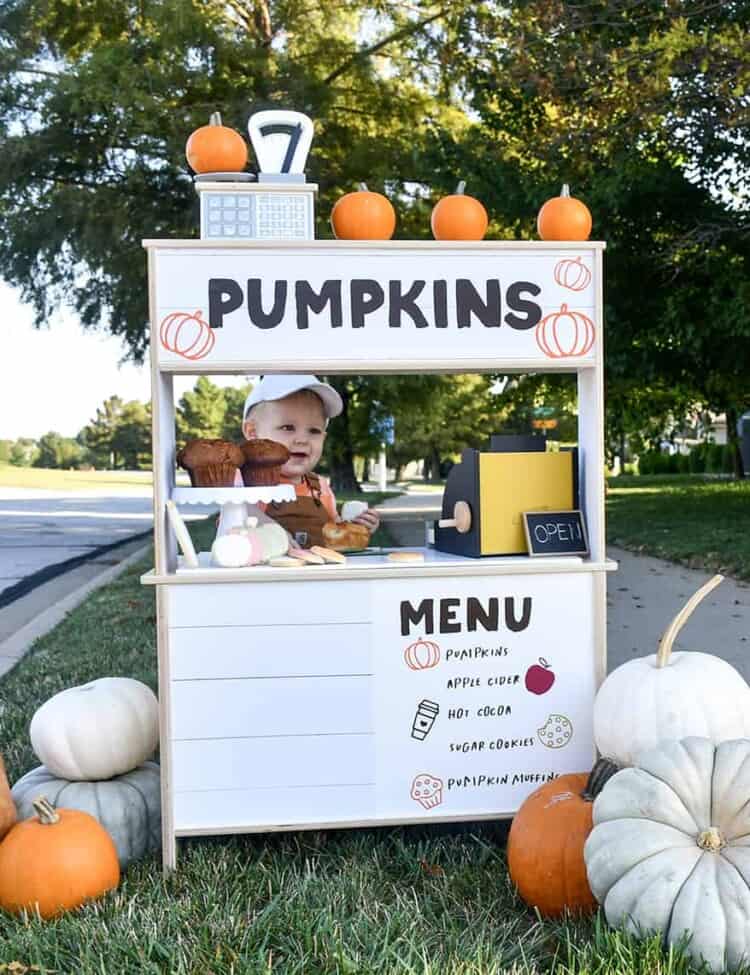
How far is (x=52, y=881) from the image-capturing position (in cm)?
→ 271

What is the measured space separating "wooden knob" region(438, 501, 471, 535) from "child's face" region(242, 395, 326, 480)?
3.47 feet

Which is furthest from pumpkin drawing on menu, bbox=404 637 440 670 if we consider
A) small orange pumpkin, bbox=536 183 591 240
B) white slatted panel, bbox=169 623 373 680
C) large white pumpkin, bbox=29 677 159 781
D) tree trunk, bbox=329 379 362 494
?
tree trunk, bbox=329 379 362 494

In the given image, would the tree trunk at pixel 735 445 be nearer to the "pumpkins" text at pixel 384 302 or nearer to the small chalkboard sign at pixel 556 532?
the small chalkboard sign at pixel 556 532

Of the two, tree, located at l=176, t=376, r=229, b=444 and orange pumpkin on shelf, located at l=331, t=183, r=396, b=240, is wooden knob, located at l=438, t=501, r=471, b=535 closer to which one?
orange pumpkin on shelf, located at l=331, t=183, r=396, b=240

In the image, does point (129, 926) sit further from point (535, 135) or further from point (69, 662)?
point (535, 135)

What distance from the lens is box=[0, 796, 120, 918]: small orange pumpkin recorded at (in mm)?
2715

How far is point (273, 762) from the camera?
3080 mm

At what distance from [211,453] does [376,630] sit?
29.8 inches

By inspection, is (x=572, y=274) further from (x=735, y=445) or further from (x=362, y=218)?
(x=735, y=445)

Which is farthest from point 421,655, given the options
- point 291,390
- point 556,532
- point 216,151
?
point 216,151

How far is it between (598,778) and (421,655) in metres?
0.62

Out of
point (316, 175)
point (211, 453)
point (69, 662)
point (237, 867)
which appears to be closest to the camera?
point (237, 867)

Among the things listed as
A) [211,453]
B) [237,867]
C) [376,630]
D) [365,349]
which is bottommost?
[237,867]

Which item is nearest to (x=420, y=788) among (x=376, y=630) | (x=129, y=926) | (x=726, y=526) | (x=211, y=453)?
(x=376, y=630)
